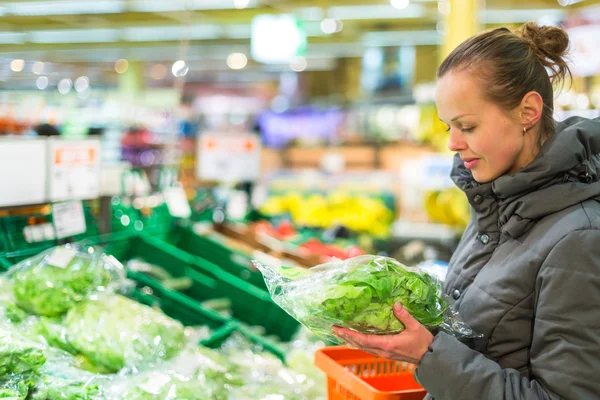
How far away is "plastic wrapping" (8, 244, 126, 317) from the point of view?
2348 mm

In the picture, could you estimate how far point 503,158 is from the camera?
157cm

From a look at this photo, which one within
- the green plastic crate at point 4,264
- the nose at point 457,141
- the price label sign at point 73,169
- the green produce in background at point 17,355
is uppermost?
the nose at point 457,141

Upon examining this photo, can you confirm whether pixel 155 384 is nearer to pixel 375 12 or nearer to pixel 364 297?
pixel 364 297

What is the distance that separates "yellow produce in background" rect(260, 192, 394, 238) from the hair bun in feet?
15.2

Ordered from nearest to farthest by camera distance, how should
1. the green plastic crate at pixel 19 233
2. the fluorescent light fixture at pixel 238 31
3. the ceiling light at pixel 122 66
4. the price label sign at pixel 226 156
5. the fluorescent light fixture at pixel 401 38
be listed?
the green plastic crate at pixel 19 233, the price label sign at pixel 226 156, the ceiling light at pixel 122 66, the fluorescent light fixture at pixel 238 31, the fluorescent light fixture at pixel 401 38

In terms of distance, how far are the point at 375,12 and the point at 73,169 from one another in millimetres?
11167

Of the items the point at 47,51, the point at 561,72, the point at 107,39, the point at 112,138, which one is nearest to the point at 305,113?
the point at 112,138

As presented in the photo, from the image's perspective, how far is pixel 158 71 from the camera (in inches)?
835

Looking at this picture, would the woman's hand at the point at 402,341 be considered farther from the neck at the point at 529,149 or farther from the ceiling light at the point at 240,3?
the ceiling light at the point at 240,3

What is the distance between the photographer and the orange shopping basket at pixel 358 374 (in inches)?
71.9

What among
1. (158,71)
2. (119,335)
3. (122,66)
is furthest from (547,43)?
(158,71)

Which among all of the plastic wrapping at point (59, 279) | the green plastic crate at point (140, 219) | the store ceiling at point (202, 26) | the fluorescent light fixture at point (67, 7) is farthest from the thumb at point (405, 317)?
the fluorescent light fixture at point (67, 7)

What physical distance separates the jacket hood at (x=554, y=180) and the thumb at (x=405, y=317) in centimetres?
31

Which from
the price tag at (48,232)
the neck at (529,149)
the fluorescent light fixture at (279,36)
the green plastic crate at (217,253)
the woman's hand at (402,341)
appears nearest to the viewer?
the woman's hand at (402,341)
